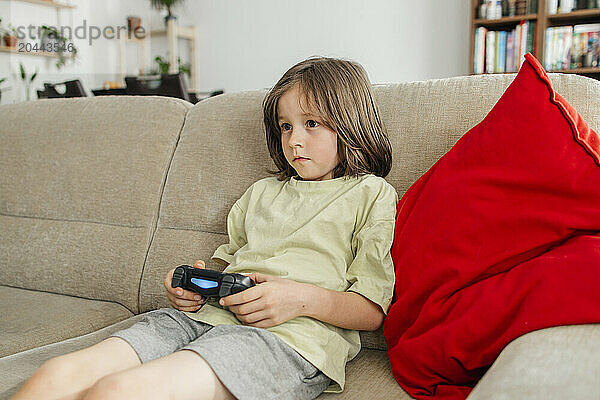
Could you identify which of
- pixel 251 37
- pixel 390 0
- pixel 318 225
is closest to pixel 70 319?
pixel 318 225

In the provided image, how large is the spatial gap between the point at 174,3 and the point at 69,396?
5023 mm

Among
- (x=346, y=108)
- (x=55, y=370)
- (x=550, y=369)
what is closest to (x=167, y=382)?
(x=55, y=370)

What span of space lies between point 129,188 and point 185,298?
624 millimetres

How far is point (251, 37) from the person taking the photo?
512cm

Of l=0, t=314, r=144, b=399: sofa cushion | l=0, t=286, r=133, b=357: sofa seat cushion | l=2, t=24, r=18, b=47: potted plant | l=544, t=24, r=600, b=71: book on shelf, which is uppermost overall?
l=2, t=24, r=18, b=47: potted plant

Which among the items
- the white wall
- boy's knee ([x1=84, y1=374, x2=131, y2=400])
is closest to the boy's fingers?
boy's knee ([x1=84, y1=374, x2=131, y2=400])

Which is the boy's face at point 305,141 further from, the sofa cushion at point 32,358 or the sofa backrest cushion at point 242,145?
the sofa cushion at point 32,358

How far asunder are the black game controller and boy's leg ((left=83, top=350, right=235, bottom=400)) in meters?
0.15

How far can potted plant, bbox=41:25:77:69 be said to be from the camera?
5105 millimetres

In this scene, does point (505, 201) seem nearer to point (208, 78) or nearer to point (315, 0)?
point (315, 0)

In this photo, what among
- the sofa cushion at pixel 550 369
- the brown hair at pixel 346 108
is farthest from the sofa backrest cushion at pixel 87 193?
the sofa cushion at pixel 550 369

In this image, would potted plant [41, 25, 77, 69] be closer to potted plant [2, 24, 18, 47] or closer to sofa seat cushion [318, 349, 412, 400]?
potted plant [2, 24, 18, 47]

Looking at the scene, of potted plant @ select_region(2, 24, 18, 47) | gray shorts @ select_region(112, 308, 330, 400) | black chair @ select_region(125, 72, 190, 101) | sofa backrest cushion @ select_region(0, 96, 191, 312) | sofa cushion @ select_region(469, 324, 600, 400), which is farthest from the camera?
potted plant @ select_region(2, 24, 18, 47)

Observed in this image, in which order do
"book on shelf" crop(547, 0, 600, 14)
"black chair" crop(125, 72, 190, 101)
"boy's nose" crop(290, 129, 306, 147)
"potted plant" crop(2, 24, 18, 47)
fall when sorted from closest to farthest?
"boy's nose" crop(290, 129, 306, 147) → "black chair" crop(125, 72, 190, 101) → "book on shelf" crop(547, 0, 600, 14) → "potted plant" crop(2, 24, 18, 47)
